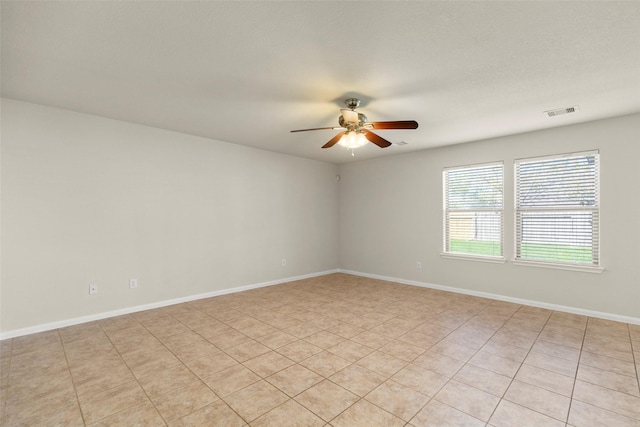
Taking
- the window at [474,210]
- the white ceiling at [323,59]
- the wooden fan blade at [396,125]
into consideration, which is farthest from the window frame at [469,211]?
the wooden fan blade at [396,125]

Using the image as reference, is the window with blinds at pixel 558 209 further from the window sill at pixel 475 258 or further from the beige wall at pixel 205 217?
the window sill at pixel 475 258

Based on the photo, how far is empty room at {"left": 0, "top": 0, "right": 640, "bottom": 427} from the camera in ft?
6.35

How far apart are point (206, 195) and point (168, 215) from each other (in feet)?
2.10

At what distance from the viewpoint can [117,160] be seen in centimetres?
379

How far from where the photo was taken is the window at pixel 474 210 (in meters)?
4.60

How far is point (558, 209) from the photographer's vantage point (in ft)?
13.1

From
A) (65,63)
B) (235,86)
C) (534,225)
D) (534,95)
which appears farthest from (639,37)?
(65,63)

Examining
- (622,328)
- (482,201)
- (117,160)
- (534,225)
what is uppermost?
(117,160)

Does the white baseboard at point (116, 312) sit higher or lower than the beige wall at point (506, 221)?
lower

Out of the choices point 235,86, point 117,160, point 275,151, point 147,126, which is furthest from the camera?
point 275,151

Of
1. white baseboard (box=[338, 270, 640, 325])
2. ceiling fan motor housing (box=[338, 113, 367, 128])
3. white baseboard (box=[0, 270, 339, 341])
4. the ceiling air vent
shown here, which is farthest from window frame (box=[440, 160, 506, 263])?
white baseboard (box=[0, 270, 339, 341])

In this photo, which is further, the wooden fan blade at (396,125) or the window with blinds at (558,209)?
the window with blinds at (558,209)

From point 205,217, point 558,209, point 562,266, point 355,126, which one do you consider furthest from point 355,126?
point 562,266

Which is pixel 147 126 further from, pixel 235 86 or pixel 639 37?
pixel 639 37
